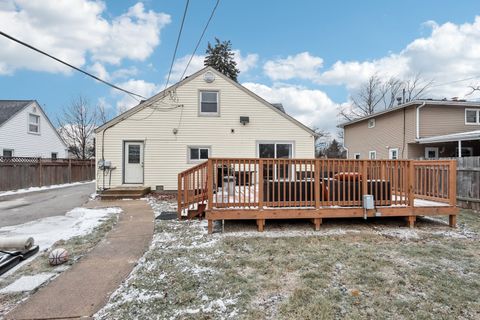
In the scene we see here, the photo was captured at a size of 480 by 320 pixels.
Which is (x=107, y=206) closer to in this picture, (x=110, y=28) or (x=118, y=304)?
(x=118, y=304)

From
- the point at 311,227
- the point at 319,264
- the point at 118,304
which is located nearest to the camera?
the point at 118,304

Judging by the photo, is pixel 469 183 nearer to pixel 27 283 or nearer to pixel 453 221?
pixel 453 221

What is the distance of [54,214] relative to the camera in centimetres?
723

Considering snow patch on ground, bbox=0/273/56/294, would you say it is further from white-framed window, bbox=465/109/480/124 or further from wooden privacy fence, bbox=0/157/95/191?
white-framed window, bbox=465/109/480/124

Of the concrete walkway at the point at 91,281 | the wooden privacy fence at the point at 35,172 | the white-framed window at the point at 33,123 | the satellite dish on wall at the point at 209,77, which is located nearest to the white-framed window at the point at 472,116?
the satellite dish on wall at the point at 209,77

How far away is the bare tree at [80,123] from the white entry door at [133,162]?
20421 mm

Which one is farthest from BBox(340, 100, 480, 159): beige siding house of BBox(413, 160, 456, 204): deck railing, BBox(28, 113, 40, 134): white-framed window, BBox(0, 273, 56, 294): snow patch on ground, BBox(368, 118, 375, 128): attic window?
BBox(28, 113, 40, 134): white-framed window

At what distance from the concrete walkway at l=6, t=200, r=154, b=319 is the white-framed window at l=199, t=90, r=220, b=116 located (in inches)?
248

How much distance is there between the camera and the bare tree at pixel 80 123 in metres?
27.7

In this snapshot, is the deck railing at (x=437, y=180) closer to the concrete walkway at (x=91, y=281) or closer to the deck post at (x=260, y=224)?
the deck post at (x=260, y=224)

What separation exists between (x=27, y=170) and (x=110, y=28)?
28.8ft

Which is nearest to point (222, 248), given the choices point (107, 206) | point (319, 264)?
point (319, 264)

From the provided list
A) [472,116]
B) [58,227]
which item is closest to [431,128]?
[472,116]

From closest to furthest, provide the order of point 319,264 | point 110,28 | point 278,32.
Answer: point 319,264 < point 110,28 < point 278,32
